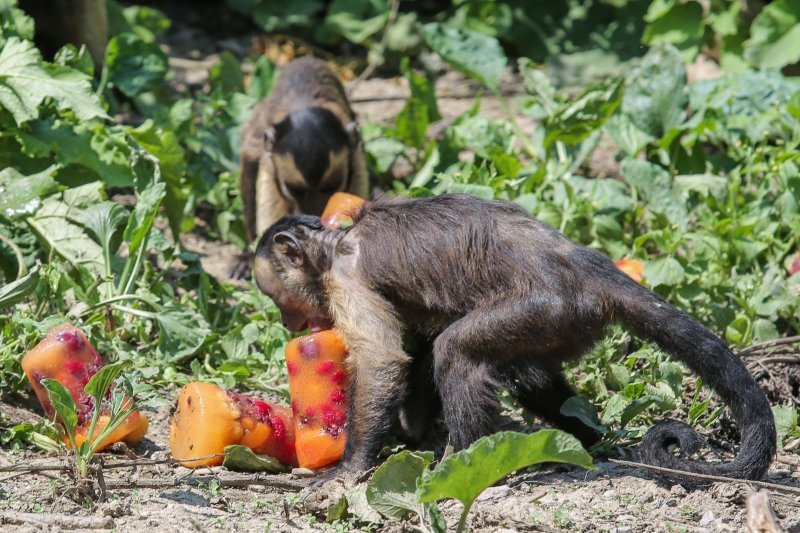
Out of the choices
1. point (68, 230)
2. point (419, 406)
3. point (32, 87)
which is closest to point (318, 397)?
point (419, 406)

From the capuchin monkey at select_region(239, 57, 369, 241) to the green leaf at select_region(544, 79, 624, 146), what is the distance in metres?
1.36

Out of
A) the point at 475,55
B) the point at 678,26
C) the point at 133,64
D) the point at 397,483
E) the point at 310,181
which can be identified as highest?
the point at 678,26

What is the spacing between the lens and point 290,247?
537 centimetres

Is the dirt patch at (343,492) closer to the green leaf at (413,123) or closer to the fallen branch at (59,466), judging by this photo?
the fallen branch at (59,466)

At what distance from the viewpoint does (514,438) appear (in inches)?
137

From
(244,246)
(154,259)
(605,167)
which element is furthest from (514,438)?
(605,167)

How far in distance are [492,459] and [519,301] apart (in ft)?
3.70

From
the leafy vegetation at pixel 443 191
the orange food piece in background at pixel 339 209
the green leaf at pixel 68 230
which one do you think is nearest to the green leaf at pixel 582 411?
the leafy vegetation at pixel 443 191

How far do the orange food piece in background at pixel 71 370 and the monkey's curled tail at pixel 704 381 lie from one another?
217 centimetres

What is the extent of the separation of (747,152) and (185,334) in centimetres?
373

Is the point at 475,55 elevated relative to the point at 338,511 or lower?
elevated

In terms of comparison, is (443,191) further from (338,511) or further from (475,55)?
(338,511)

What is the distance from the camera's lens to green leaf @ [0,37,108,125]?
5.79 metres

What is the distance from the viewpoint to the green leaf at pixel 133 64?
7246mm
